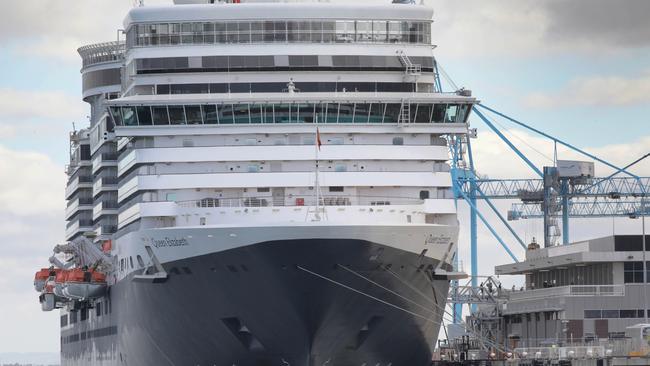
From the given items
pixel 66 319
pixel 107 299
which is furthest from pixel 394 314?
pixel 66 319

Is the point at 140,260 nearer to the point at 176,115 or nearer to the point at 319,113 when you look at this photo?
the point at 176,115

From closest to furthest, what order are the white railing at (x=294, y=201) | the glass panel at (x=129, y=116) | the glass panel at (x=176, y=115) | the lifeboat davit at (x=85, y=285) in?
the white railing at (x=294, y=201)
the glass panel at (x=176, y=115)
the glass panel at (x=129, y=116)
the lifeboat davit at (x=85, y=285)

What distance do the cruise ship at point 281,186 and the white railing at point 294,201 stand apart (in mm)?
73

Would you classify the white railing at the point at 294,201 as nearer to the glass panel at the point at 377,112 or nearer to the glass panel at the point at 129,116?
the glass panel at the point at 377,112

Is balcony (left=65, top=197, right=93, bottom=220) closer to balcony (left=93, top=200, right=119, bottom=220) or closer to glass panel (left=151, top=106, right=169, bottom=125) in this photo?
balcony (left=93, top=200, right=119, bottom=220)

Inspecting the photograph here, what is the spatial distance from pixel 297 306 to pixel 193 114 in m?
10.6

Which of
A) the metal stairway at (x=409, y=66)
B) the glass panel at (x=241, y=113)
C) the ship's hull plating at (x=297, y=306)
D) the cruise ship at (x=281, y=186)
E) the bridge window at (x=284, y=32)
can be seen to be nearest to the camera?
the ship's hull plating at (x=297, y=306)

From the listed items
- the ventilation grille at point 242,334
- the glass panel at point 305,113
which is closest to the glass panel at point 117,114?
the glass panel at point 305,113

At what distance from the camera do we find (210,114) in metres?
68.2

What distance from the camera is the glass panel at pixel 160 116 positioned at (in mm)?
68750

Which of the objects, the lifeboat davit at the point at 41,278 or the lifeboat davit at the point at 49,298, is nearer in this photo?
the lifeboat davit at the point at 49,298

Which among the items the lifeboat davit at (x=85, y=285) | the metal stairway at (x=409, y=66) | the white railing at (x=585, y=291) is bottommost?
the white railing at (x=585, y=291)

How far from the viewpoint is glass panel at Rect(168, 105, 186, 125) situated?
2697 inches

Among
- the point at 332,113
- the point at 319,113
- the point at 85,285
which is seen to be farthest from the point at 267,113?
the point at 85,285
